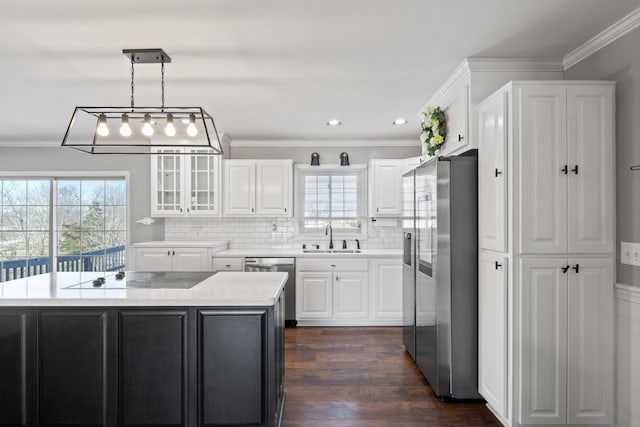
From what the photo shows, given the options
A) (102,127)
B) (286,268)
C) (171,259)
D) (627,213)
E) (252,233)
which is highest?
(102,127)

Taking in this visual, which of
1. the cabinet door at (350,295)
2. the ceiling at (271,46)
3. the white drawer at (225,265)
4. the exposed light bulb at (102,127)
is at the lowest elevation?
the cabinet door at (350,295)

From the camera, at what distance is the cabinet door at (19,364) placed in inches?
86.7

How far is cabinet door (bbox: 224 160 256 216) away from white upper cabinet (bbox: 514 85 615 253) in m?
3.51

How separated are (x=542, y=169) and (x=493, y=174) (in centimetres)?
29

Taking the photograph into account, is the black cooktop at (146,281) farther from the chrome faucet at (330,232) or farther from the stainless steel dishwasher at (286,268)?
the chrome faucet at (330,232)

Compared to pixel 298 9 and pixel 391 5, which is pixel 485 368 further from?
pixel 298 9

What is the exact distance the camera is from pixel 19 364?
2.21 metres

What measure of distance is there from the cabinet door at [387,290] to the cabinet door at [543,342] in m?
2.43

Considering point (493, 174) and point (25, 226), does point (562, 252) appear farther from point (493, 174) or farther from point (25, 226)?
point (25, 226)

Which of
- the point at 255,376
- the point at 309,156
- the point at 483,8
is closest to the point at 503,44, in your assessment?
the point at 483,8

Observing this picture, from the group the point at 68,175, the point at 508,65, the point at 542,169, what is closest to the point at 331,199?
the point at 508,65

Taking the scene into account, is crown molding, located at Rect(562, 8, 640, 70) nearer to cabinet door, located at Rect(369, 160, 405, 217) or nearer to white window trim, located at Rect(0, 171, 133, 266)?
cabinet door, located at Rect(369, 160, 405, 217)

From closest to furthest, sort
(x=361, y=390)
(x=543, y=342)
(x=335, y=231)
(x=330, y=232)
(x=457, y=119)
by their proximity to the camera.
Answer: (x=543, y=342)
(x=361, y=390)
(x=457, y=119)
(x=330, y=232)
(x=335, y=231)

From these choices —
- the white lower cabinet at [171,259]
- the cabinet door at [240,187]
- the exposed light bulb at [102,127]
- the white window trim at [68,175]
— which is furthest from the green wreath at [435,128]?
the white window trim at [68,175]
